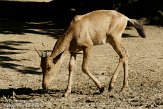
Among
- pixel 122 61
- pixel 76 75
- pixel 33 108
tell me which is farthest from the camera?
pixel 76 75

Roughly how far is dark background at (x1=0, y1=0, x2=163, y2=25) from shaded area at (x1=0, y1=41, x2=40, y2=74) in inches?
234

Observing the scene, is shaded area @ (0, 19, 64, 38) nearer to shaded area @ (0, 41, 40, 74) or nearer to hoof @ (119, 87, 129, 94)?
shaded area @ (0, 41, 40, 74)

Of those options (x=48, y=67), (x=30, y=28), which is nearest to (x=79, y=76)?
(x=48, y=67)

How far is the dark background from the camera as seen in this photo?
21125 mm

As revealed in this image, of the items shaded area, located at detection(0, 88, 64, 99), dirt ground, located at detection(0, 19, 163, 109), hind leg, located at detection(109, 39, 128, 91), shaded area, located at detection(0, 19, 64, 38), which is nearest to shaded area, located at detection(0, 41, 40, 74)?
dirt ground, located at detection(0, 19, 163, 109)

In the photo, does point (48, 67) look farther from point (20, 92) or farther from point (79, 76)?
point (79, 76)

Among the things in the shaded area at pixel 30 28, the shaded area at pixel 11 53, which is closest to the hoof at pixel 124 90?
the shaded area at pixel 11 53

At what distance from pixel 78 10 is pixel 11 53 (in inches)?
323

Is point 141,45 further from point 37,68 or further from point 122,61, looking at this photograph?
point 122,61

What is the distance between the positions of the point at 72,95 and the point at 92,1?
13.4m

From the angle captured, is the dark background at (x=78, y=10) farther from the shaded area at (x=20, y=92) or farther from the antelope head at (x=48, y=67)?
the antelope head at (x=48, y=67)

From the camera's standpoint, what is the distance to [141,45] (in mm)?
16109

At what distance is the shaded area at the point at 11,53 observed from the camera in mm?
12211

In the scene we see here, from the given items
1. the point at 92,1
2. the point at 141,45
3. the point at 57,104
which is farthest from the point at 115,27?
the point at 92,1
